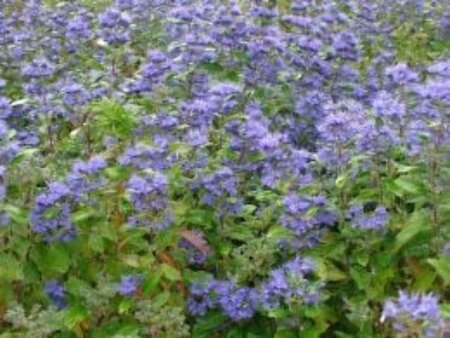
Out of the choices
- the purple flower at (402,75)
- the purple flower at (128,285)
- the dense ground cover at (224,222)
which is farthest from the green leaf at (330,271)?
the purple flower at (402,75)

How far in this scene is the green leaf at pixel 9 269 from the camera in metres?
3.25

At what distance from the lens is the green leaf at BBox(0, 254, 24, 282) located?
128 inches

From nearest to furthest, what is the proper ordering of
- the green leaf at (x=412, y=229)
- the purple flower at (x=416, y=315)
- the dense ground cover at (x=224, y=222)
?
the purple flower at (x=416, y=315) → the dense ground cover at (x=224, y=222) → the green leaf at (x=412, y=229)

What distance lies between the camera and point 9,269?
3258 mm

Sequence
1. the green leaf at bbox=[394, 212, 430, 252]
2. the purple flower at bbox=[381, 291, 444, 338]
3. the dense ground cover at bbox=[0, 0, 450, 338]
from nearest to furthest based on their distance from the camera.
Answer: the purple flower at bbox=[381, 291, 444, 338], the dense ground cover at bbox=[0, 0, 450, 338], the green leaf at bbox=[394, 212, 430, 252]

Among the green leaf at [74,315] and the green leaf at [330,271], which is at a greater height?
the green leaf at [330,271]

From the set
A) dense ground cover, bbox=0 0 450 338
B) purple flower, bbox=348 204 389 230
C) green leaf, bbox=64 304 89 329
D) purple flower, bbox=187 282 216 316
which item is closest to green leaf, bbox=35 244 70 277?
dense ground cover, bbox=0 0 450 338

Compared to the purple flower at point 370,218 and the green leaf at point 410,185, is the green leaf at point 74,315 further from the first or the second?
the green leaf at point 410,185

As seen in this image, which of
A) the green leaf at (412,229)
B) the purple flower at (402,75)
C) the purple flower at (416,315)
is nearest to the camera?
the purple flower at (416,315)

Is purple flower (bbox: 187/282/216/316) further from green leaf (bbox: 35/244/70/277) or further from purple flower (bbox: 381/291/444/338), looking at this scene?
purple flower (bbox: 381/291/444/338)

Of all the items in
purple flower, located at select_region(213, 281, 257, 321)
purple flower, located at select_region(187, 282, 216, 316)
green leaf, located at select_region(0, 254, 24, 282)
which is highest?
green leaf, located at select_region(0, 254, 24, 282)

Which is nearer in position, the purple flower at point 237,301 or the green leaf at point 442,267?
the green leaf at point 442,267

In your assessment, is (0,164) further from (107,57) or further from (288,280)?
(107,57)

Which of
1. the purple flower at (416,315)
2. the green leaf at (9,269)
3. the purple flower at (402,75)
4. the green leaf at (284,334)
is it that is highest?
the purple flower at (416,315)
